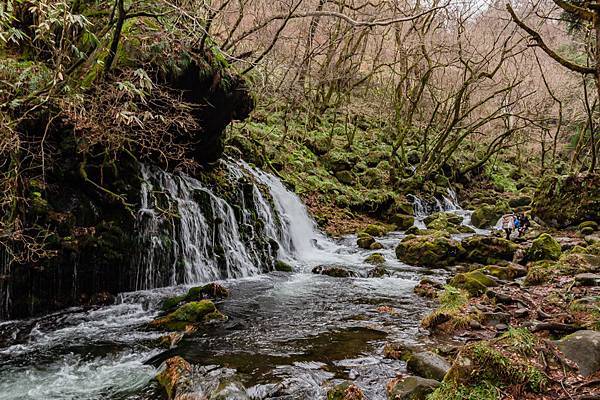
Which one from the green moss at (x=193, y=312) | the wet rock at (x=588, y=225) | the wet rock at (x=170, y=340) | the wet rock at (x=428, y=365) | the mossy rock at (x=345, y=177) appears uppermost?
the mossy rock at (x=345, y=177)

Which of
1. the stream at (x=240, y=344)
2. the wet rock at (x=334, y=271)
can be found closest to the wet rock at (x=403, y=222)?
the wet rock at (x=334, y=271)

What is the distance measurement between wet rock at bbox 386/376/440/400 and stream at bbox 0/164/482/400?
262mm

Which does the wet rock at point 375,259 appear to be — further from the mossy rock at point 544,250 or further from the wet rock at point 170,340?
the wet rock at point 170,340

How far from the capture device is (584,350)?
13.6 ft

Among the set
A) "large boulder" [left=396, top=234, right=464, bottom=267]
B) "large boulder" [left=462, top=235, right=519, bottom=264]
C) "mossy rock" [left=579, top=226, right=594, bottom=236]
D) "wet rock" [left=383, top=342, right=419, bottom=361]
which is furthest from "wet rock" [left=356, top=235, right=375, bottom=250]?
"wet rock" [left=383, top=342, right=419, bottom=361]

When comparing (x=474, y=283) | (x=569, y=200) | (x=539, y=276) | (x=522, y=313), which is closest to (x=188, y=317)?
(x=522, y=313)

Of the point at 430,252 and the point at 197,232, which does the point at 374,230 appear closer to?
the point at 430,252

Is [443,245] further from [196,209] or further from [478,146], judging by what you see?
[478,146]

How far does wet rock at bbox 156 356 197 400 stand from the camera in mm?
4508

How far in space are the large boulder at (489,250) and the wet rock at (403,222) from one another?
5.37 metres

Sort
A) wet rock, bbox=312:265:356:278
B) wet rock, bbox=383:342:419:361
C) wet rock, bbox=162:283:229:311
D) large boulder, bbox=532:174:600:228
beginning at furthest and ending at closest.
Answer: large boulder, bbox=532:174:600:228 → wet rock, bbox=312:265:356:278 → wet rock, bbox=162:283:229:311 → wet rock, bbox=383:342:419:361

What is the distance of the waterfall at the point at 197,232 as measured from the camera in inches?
351

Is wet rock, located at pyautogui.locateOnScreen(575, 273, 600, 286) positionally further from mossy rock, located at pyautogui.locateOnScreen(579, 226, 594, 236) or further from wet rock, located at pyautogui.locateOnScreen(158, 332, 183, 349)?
mossy rock, located at pyautogui.locateOnScreen(579, 226, 594, 236)

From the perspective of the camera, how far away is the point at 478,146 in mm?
30844
